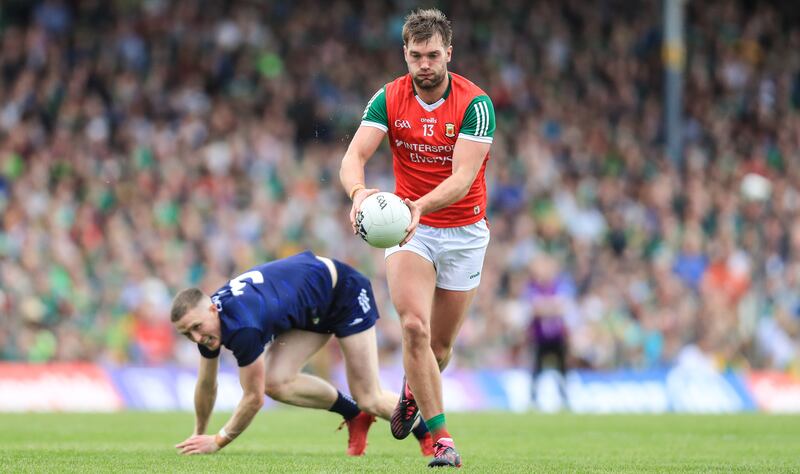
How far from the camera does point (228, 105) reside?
22453 mm

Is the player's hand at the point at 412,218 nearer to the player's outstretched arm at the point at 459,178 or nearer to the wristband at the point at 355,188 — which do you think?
the player's outstretched arm at the point at 459,178

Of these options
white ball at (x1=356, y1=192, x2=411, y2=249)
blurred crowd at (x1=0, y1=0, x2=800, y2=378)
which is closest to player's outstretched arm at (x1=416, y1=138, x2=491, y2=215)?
white ball at (x1=356, y1=192, x2=411, y2=249)

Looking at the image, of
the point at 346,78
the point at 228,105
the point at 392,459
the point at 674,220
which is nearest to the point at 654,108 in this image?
the point at 674,220

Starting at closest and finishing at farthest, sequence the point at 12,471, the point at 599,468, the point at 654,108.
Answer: the point at 12,471, the point at 599,468, the point at 654,108

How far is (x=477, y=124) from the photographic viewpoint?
816 centimetres

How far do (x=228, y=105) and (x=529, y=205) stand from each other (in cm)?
514

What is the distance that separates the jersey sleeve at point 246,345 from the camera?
28.8 feet

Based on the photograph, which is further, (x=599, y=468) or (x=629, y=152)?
(x=629, y=152)

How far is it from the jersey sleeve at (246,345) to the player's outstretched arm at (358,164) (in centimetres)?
124

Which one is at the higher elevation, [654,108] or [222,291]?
[654,108]

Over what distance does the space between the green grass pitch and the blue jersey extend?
0.79 meters

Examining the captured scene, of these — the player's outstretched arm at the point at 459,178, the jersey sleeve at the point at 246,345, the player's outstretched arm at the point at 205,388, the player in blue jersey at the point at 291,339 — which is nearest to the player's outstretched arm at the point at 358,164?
the player's outstretched arm at the point at 459,178

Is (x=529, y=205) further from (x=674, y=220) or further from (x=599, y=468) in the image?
(x=599, y=468)

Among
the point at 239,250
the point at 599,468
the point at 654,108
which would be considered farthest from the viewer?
the point at 654,108
